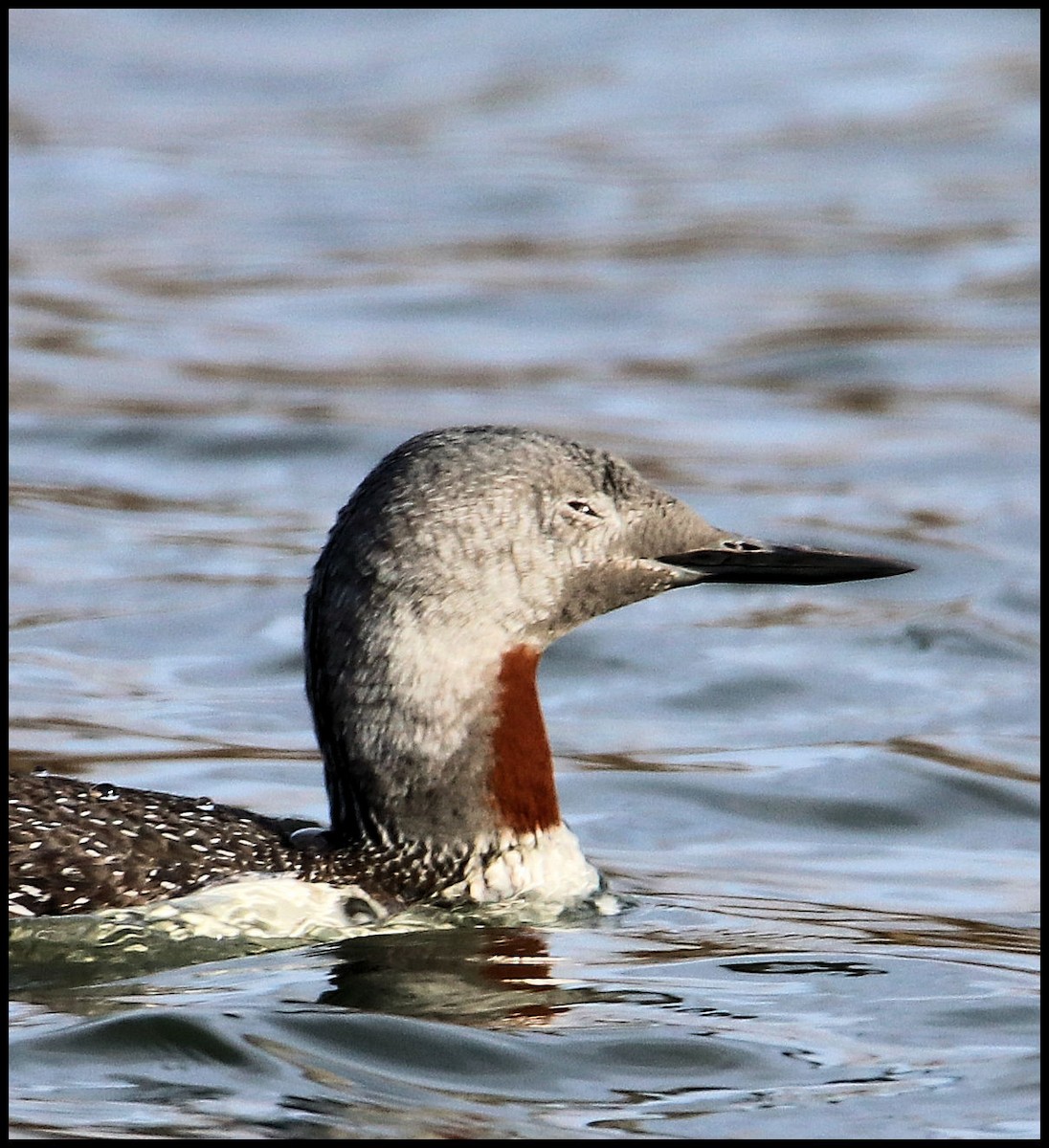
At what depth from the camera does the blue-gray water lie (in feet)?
15.8

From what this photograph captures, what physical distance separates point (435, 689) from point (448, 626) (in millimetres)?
135

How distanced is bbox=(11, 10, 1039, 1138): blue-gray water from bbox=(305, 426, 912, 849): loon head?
11.8 inches

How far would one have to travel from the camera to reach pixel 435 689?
5547mm

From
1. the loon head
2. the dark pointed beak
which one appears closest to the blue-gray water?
the loon head

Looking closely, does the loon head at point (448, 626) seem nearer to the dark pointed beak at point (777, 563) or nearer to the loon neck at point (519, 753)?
the loon neck at point (519, 753)

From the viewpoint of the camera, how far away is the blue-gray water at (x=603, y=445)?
4.80m

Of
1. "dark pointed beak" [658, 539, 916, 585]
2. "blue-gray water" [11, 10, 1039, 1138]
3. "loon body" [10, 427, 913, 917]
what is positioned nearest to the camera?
"blue-gray water" [11, 10, 1039, 1138]

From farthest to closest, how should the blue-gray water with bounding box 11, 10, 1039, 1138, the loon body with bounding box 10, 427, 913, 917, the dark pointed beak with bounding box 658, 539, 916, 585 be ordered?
the dark pointed beak with bounding box 658, 539, 916, 585
the loon body with bounding box 10, 427, 913, 917
the blue-gray water with bounding box 11, 10, 1039, 1138

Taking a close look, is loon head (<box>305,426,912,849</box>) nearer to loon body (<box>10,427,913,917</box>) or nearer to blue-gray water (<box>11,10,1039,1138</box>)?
loon body (<box>10,427,913,917</box>)

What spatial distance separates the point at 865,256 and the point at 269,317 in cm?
351

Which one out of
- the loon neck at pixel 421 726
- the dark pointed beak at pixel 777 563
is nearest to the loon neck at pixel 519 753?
the loon neck at pixel 421 726

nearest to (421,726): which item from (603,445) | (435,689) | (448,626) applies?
(435,689)

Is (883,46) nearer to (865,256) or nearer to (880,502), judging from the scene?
(865,256)

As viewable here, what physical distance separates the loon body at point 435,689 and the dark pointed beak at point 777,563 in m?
0.28
